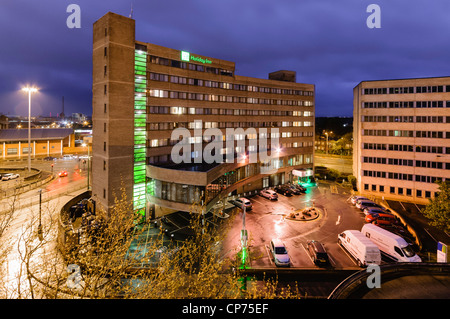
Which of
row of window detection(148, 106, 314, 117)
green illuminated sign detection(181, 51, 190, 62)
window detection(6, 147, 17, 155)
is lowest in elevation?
window detection(6, 147, 17, 155)

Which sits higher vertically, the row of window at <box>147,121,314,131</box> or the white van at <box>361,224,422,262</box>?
the row of window at <box>147,121,314,131</box>

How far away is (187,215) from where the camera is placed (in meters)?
41.8

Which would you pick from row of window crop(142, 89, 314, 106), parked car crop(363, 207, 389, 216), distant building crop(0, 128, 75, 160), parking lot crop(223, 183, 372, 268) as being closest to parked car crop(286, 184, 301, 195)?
parking lot crop(223, 183, 372, 268)

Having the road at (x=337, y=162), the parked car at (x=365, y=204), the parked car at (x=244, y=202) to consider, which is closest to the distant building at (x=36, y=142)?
the parked car at (x=244, y=202)

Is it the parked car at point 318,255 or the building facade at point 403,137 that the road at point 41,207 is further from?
the building facade at point 403,137

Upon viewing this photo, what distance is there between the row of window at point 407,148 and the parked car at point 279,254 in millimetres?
37512

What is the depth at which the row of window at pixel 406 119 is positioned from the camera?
47956 millimetres

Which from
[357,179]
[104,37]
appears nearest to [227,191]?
[104,37]

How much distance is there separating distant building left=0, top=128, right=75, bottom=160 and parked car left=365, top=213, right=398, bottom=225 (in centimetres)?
9826

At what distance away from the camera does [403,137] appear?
5131cm

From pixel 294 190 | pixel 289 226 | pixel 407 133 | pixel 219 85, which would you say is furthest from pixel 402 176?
pixel 219 85

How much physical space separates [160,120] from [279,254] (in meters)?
26.9

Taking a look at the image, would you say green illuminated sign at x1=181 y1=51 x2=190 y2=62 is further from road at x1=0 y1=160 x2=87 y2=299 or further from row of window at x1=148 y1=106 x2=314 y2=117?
road at x1=0 y1=160 x2=87 y2=299

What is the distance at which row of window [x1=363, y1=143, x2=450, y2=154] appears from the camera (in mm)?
48312
